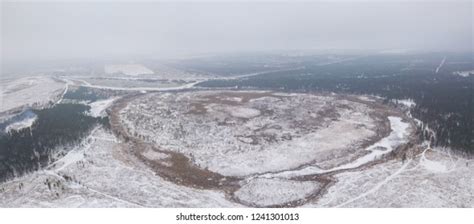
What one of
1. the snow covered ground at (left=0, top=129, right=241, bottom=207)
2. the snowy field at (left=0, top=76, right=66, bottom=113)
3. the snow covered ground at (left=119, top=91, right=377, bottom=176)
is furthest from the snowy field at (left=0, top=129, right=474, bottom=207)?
the snowy field at (left=0, top=76, right=66, bottom=113)

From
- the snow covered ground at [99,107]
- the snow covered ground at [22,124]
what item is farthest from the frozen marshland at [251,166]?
the snow covered ground at [22,124]

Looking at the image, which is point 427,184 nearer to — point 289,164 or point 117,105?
point 289,164

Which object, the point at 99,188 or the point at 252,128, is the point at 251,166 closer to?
the point at 99,188

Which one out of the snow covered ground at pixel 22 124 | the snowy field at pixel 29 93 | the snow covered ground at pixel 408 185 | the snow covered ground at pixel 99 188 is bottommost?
the snow covered ground at pixel 408 185

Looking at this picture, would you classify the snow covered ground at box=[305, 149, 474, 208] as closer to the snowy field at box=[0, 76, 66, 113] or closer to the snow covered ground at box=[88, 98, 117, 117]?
the snow covered ground at box=[88, 98, 117, 117]

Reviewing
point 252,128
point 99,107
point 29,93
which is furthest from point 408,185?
point 29,93

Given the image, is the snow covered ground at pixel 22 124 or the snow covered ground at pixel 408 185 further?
the snow covered ground at pixel 22 124

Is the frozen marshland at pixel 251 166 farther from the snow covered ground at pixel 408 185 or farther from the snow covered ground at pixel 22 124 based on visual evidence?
the snow covered ground at pixel 22 124
